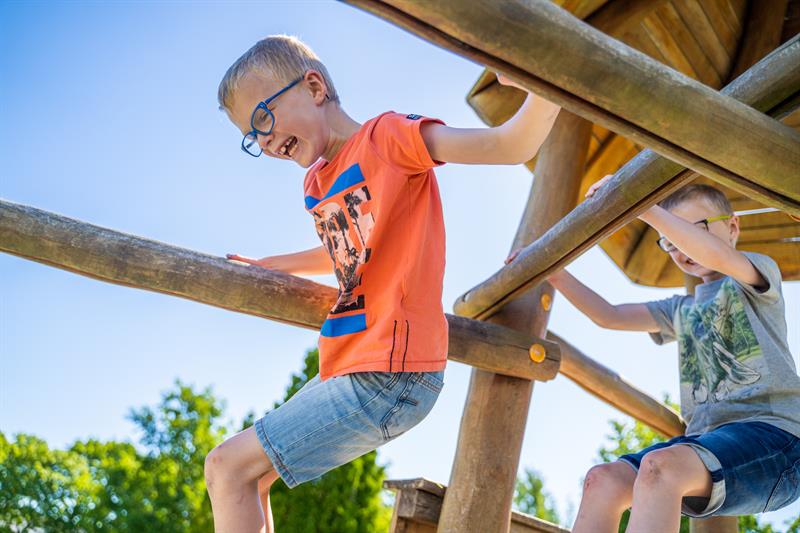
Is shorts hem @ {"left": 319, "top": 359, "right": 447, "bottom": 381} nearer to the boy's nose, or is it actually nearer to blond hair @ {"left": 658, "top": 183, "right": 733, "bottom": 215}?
the boy's nose

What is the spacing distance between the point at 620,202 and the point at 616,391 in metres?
2.54

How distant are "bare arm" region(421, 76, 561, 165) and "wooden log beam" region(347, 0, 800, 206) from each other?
28 centimetres

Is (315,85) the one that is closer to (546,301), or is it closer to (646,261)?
(546,301)

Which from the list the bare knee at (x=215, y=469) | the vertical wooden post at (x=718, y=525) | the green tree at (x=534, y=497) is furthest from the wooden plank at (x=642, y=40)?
the green tree at (x=534, y=497)

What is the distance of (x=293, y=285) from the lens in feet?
9.36

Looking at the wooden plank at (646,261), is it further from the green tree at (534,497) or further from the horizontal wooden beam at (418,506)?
the green tree at (534,497)

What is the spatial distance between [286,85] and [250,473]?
108 centimetres

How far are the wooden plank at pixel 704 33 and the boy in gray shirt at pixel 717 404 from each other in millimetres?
2256

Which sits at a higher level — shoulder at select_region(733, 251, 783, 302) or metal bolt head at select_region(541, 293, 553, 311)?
metal bolt head at select_region(541, 293, 553, 311)

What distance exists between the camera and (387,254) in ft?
7.39

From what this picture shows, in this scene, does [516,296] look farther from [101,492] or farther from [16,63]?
[16,63]

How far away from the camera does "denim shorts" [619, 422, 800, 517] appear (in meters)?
2.28

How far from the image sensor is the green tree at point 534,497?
17750mm

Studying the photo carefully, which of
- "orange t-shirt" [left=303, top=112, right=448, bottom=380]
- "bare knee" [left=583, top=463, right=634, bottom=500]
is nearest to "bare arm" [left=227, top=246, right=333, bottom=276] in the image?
"orange t-shirt" [left=303, top=112, right=448, bottom=380]
